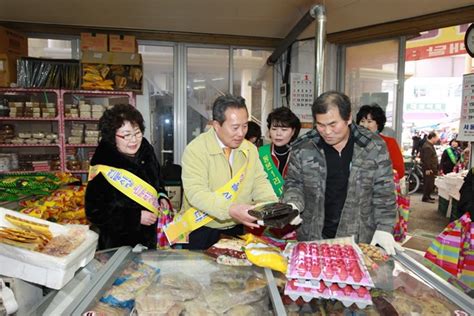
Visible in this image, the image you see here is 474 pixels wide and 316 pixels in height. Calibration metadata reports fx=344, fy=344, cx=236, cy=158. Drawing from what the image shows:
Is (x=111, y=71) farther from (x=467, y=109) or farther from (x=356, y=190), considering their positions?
(x=467, y=109)

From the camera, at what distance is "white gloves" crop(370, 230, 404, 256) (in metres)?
1.50

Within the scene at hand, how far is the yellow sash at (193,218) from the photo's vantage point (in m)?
1.72

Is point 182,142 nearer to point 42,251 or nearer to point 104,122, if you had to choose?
point 104,122

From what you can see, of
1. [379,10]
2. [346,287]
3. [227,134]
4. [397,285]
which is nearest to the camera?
[346,287]

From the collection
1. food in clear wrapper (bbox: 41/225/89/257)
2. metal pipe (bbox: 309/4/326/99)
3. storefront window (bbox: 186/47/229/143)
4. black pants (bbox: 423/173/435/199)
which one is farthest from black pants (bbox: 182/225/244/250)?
black pants (bbox: 423/173/435/199)

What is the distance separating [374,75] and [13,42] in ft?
15.4

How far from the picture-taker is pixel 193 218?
5.94 ft

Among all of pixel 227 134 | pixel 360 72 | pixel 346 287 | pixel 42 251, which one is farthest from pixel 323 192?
pixel 360 72

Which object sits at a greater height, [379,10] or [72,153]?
[379,10]

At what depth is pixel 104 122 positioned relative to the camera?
5.90 ft

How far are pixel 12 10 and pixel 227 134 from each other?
3743 millimetres

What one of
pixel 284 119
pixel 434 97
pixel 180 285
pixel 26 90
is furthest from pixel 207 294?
pixel 434 97

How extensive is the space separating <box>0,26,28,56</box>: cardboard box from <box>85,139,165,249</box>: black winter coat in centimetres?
325

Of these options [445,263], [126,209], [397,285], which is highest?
[126,209]
